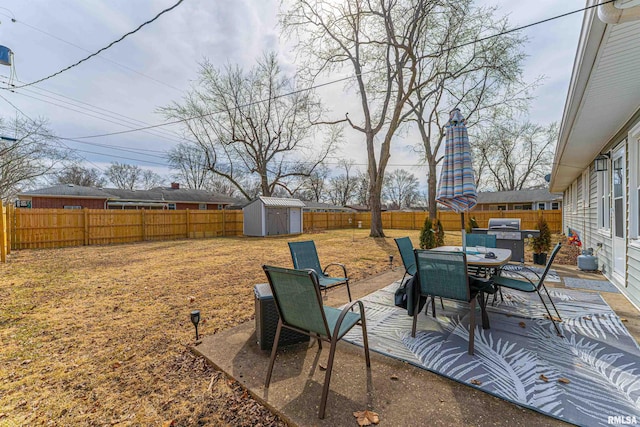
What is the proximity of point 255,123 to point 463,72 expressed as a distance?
14.4 metres

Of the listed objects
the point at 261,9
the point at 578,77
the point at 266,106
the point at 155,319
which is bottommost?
the point at 155,319

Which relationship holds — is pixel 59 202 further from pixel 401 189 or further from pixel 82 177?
pixel 401 189

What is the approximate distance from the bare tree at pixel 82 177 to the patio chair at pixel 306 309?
33.6 metres

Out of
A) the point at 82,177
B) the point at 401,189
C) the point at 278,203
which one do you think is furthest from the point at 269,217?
the point at 401,189

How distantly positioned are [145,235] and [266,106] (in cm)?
1275

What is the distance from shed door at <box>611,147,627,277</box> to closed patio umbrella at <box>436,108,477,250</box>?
2568mm

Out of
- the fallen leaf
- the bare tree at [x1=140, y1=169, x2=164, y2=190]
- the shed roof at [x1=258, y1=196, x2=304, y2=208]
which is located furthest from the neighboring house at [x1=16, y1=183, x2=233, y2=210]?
the fallen leaf

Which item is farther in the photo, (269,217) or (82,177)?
(82,177)

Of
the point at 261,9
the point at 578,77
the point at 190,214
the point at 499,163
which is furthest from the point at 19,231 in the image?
the point at 499,163

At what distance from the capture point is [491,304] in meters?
3.67

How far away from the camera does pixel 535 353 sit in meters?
2.38

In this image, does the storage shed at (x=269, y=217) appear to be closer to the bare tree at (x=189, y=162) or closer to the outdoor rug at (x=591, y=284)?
the bare tree at (x=189, y=162)

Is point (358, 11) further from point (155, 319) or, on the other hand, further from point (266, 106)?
point (155, 319)

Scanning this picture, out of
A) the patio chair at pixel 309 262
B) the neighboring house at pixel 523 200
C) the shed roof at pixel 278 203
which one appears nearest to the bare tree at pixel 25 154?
the shed roof at pixel 278 203
